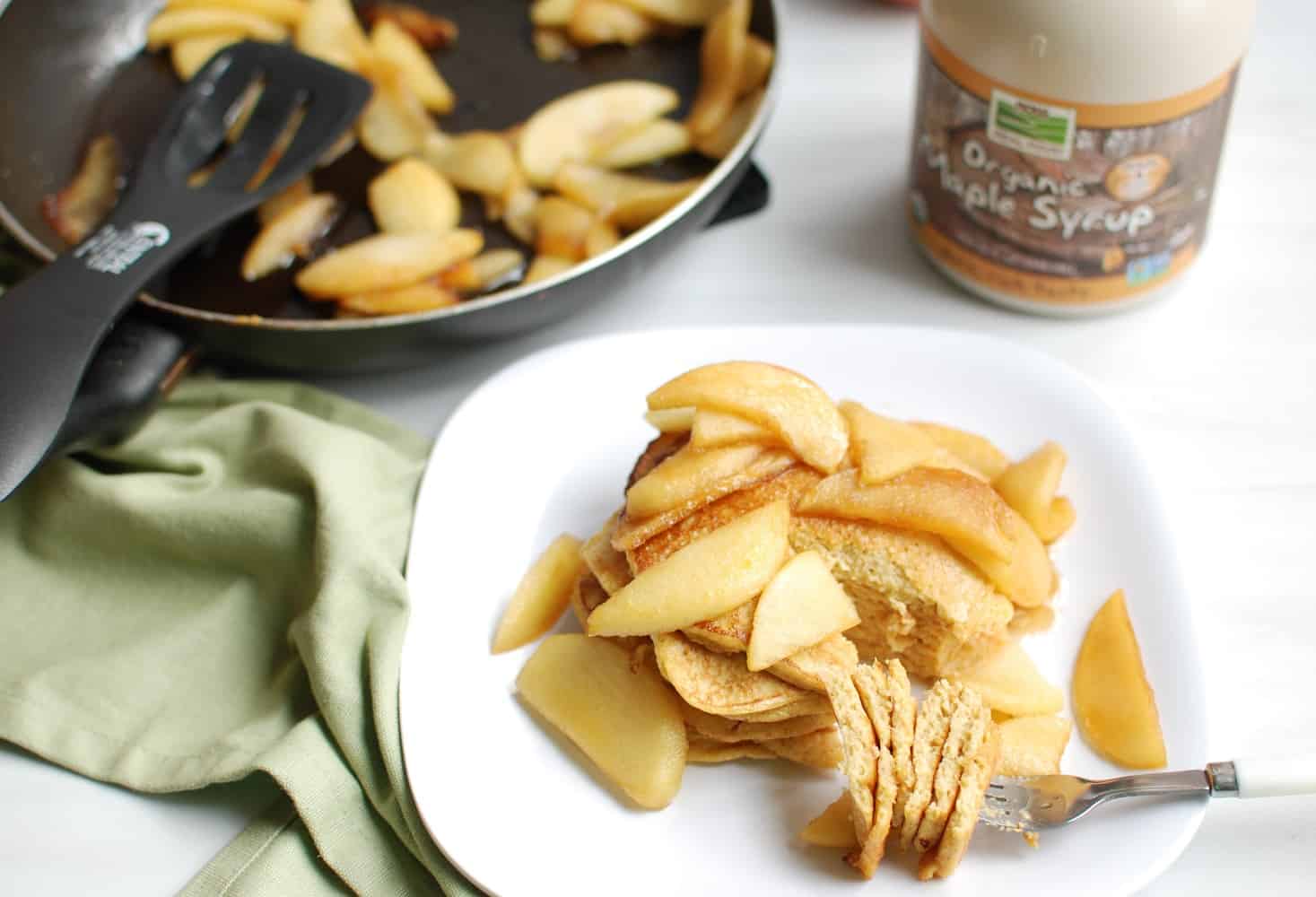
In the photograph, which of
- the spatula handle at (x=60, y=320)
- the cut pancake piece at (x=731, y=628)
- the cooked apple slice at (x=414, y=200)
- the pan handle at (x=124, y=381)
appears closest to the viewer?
the cut pancake piece at (x=731, y=628)

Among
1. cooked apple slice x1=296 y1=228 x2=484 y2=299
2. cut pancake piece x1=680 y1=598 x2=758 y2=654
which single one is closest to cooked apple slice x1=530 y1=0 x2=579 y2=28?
cooked apple slice x1=296 y1=228 x2=484 y2=299

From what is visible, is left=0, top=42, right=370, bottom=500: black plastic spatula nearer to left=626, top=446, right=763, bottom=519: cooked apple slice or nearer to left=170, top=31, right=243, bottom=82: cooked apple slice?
left=170, top=31, right=243, bottom=82: cooked apple slice

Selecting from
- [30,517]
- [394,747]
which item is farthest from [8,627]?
[394,747]

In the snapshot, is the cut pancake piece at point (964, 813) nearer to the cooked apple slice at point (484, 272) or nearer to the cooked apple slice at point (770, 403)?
the cooked apple slice at point (770, 403)

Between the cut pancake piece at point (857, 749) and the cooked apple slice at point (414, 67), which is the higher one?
the cooked apple slice at point (414, 67)

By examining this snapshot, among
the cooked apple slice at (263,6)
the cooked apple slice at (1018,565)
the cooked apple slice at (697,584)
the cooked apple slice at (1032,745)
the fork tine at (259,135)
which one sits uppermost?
the cooked apple slice at (263,6)

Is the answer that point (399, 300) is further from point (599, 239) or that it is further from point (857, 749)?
point (857, 749)

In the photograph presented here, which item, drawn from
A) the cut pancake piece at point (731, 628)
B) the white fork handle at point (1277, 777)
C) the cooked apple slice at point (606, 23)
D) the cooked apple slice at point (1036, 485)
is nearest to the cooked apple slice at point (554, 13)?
the cooked apple slice at point (606, 23)
